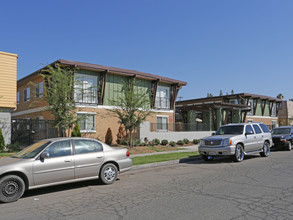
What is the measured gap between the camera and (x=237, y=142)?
12.3m

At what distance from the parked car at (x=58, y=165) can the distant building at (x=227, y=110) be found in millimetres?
22031

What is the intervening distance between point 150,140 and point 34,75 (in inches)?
437

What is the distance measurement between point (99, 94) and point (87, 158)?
14.2m

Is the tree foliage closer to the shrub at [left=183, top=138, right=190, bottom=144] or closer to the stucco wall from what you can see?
the stucco wall

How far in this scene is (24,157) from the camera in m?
7.14

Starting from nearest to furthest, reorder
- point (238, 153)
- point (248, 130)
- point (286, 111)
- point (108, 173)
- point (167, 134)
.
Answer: point (108, 173) < point (238, 153) < point (248, 130) < point (167, 134) < point (286, 111)

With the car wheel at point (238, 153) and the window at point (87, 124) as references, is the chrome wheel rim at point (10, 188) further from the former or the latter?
the window at point (87, 124)

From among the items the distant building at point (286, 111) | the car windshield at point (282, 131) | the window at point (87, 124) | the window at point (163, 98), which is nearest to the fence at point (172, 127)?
the window at point (163, 98)

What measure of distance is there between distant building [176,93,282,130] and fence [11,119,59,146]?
17167 millimetres

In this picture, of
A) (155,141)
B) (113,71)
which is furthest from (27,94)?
(155,141)

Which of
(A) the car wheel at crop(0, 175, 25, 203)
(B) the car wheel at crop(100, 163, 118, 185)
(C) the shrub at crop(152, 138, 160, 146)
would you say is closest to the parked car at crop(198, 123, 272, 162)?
(B) the car wheel at crop(100, 163, 118, 185)

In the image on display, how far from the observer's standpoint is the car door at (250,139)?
1281 centimetres

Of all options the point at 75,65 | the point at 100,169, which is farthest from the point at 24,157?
the point at 75,65

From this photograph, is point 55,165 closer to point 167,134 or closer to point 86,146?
point 86,146
